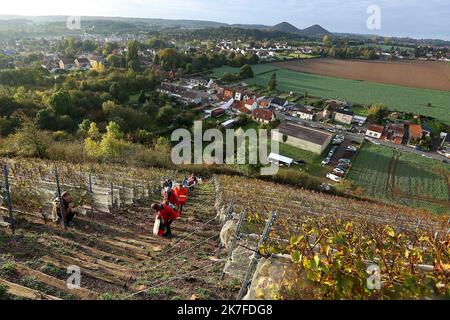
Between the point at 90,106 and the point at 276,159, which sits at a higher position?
the point at 90,106

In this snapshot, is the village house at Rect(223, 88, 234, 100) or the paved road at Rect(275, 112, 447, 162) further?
the village house at Rect(223, 88, 234, 100)

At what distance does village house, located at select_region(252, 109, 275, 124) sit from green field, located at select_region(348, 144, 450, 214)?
11987 millimetres

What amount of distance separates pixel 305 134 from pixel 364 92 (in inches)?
1238

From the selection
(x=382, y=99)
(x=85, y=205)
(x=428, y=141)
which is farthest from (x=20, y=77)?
(x=382, y=99)

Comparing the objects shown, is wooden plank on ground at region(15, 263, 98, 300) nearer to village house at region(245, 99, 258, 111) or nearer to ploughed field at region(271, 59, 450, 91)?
village house at region(245, 99, 258, 111)

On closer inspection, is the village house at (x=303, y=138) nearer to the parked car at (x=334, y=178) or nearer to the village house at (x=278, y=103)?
the parked car at (x=334, y=178)

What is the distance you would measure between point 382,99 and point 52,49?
81884mm

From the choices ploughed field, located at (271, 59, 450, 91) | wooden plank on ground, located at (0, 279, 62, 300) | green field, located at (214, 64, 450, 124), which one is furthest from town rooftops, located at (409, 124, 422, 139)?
wooden plank on ground, located at (0, 279, 62, 300)

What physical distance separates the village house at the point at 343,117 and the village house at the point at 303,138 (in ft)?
28.1

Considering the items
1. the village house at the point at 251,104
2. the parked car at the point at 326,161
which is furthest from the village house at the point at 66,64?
the parked car at the point at 326,161

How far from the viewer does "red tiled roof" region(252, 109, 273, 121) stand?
124 feet

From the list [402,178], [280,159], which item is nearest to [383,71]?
[402,178]

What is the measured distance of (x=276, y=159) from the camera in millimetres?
27672
